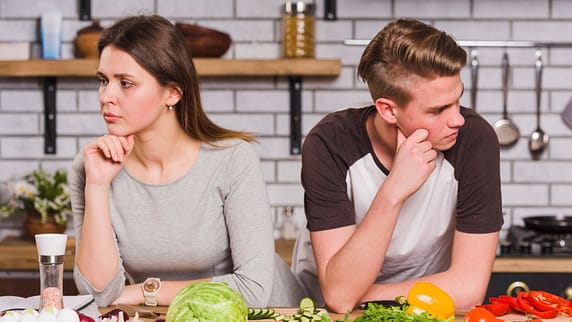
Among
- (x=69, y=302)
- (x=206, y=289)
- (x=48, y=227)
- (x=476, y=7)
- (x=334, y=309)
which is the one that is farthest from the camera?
Answer: (x=476, y=7)

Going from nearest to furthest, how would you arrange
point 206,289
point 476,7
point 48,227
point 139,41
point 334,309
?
point 206,289 → point 334,309 → point 139,41 → point 48,227 → point 476,7

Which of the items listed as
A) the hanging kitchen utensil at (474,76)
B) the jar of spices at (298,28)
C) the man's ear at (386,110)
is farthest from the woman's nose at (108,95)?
the hanging kitchen utensil at (474,76)

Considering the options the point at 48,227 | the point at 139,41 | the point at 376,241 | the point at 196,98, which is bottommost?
the point at 48,227

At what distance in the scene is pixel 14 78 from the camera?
4.04 m

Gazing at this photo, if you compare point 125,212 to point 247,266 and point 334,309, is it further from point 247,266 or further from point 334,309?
point 334,309

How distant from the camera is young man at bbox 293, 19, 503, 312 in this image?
7.45 feet

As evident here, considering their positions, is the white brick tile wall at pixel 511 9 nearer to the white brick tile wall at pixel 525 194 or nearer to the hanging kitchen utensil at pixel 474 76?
the hanging kitchen utensil at pixel 474 76

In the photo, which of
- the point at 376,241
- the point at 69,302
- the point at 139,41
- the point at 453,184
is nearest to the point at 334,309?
the point at 376,241

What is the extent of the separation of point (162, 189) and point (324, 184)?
19.1 inches

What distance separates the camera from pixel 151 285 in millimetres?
2252

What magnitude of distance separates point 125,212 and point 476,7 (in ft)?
7.25

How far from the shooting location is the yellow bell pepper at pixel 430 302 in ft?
6.22

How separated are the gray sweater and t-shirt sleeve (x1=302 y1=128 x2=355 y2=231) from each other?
6.3 inches

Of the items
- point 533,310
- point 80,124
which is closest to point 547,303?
point 533,310
